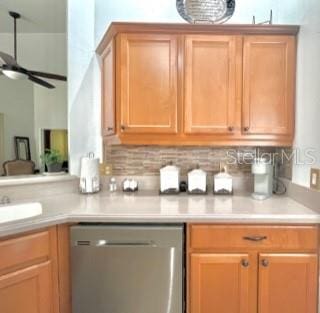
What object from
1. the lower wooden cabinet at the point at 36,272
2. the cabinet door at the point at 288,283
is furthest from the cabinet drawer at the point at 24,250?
the cabinet door at the point at 288,283

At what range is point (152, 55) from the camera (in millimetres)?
2066

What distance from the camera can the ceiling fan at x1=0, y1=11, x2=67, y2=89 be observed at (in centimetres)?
225

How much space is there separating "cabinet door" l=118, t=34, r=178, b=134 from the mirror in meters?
0.64

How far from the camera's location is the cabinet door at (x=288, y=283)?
5.54ft

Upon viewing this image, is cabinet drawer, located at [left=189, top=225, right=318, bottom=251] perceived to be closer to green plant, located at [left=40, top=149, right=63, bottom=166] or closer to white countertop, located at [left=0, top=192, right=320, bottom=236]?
white countertop, located at [left=0, top=192, right=320, bottom=236]

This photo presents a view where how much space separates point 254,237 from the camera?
5.57 feet

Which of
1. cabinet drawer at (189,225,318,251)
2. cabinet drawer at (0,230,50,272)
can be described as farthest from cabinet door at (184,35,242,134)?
cabinet drawer at (0,230,50,272)

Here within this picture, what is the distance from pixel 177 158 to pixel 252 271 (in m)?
1.04

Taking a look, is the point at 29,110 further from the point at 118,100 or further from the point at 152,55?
the point at 152,55

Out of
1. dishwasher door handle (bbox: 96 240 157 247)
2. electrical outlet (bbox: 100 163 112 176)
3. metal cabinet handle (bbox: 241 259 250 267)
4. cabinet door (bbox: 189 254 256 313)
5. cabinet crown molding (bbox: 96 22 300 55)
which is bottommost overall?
cabinet door (bbox: 189 254 256 313)

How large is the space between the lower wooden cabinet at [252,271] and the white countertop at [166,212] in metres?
0.06

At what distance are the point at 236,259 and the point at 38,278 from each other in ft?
3.46

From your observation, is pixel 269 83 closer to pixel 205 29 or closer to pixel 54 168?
pixel 205 29

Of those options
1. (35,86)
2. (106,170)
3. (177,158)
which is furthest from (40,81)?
(177,158)
